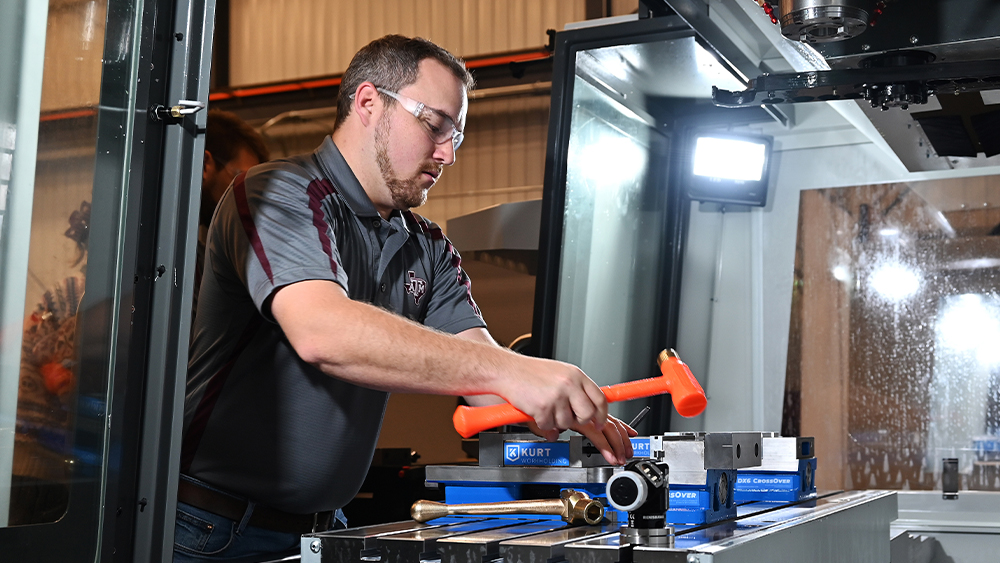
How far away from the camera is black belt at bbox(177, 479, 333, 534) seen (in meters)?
1.38

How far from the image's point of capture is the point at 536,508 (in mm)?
1250

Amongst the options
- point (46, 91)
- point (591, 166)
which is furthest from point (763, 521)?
point (591, 166)

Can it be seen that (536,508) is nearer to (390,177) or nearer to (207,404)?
(207,404)

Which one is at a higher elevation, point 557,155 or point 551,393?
point 557,155

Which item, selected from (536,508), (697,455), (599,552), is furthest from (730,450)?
(599,552)

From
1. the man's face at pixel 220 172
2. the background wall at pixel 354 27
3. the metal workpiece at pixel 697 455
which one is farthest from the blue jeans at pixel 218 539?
the background wall at pixel 354 27

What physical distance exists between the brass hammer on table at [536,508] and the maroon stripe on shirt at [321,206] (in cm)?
33

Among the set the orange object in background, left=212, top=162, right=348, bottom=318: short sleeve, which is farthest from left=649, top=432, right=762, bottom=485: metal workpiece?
the orange object in background

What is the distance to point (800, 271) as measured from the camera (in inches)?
128

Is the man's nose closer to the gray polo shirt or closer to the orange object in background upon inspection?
the gray polo shirt

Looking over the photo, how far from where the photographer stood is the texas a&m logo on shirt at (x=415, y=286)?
162 centimetres

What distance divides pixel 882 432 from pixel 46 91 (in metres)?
2.76

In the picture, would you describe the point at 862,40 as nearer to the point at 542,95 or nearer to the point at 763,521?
the point at 763,521

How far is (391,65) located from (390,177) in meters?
0.19
